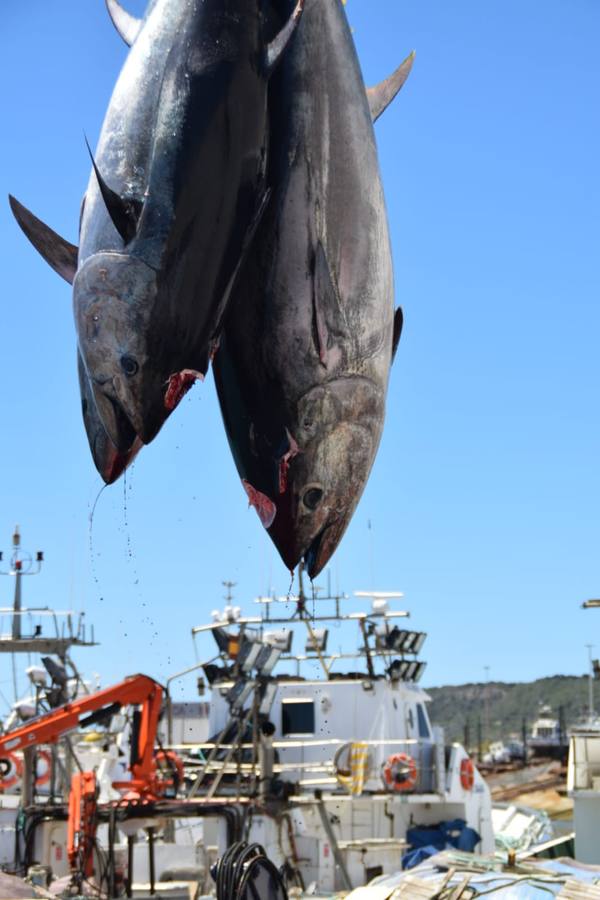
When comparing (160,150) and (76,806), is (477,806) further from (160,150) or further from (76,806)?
(160,150)

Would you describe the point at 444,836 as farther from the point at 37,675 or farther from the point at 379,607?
the point at 37,675

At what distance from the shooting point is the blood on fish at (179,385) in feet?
12.0

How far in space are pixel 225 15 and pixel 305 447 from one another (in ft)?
4.18

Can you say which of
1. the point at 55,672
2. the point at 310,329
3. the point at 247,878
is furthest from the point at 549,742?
the point at 310,329

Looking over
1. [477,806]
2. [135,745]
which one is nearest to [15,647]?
[477,806]

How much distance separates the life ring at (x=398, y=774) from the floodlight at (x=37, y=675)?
201 inches

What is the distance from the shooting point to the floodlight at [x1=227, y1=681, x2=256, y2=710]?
16.1 metres

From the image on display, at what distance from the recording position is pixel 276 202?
387 centimetres

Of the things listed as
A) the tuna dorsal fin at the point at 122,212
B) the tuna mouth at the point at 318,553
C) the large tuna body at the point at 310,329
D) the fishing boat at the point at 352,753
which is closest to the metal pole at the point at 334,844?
the fishing boat at the point at 352,753

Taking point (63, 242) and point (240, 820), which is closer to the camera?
point (63, 242)

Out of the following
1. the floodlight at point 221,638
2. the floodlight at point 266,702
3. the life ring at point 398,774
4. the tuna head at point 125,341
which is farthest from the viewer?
the floodlight at point 221,638

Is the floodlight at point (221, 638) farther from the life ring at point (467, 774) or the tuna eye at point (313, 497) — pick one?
the tuna eye at point (313, 497)

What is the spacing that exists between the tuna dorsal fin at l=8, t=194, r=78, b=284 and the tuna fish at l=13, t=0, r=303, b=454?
8.2 inches

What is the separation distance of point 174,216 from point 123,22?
108cm
